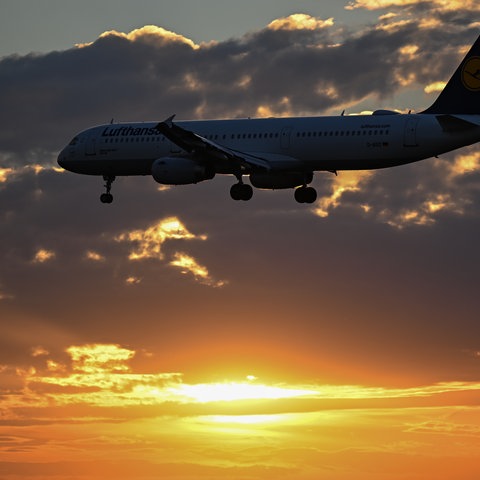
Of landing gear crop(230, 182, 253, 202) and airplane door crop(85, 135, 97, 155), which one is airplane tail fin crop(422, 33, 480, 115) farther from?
airplane door crop(85, 135, 97, 155)

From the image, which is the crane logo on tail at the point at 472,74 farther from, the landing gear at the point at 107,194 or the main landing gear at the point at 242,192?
the landing gear at the point at 107,194

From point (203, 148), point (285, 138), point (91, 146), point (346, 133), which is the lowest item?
point (203, 148)

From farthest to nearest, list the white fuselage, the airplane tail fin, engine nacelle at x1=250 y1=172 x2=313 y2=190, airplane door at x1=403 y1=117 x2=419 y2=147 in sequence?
engine nacelle at x1=250 y1=172 x2=313 y2=190
the airplane tail fin
the white fuselage
airplane door at x1=403 y1=117 x2=419 y2=147

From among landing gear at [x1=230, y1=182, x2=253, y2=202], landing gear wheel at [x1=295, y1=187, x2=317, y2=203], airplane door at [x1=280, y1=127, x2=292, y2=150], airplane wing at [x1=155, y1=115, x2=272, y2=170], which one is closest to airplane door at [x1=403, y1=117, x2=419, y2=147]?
airplane door at [x1=280, y1=127, x2=292, y2=150]

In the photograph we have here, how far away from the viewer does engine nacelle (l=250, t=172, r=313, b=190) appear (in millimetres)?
60938

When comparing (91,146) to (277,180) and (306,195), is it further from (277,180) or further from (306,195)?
(306,195)

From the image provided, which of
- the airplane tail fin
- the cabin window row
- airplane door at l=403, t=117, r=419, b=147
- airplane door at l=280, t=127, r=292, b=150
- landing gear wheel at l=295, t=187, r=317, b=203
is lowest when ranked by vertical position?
landing gear wheel at l=295, t=187, r=317, b=203

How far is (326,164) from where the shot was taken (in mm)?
58188

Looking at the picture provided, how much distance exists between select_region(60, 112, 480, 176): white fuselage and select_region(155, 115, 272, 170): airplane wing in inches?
22.6

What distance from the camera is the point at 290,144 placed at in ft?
195

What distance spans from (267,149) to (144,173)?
8206mm

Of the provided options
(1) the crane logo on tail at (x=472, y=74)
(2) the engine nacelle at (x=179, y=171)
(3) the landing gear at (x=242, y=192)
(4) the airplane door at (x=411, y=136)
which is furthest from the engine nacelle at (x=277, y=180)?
(1) the crane logo on tail at (x=472, y=74)

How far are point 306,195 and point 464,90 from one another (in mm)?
10893

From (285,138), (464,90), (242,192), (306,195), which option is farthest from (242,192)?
(464,90)
